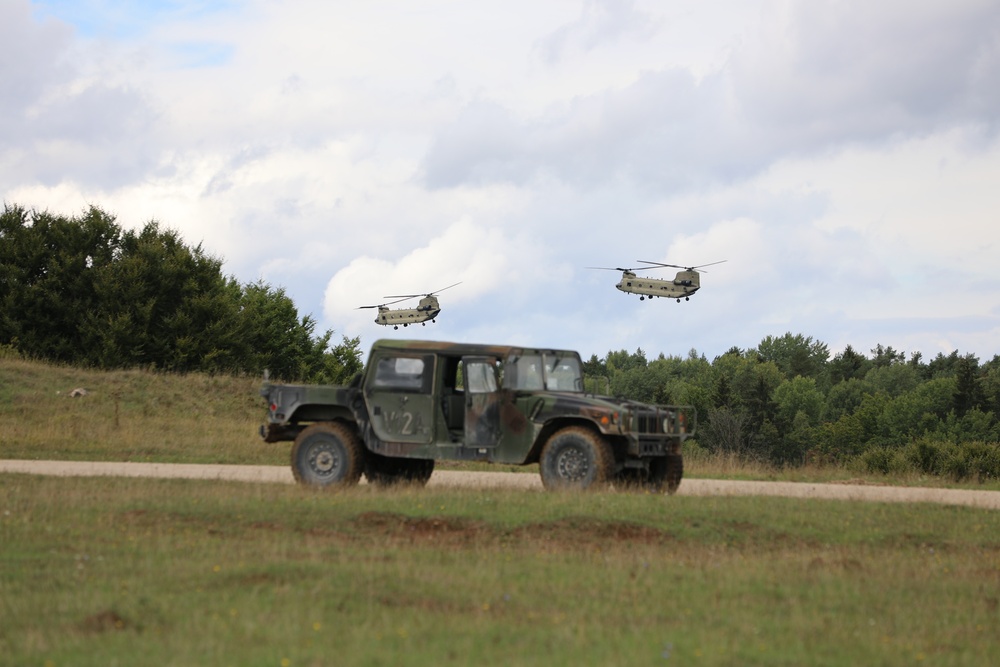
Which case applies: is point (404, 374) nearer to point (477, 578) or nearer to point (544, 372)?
point (544, 372)

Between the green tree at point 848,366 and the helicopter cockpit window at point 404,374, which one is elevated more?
the green tree at point 848,366

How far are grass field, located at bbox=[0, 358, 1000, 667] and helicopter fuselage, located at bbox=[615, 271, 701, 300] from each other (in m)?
65.1

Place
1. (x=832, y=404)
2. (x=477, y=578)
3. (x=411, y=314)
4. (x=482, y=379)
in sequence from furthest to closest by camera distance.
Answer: (x=832, y=404), (x=411, y=314), (x=482, y=379), (x=477, y=578)

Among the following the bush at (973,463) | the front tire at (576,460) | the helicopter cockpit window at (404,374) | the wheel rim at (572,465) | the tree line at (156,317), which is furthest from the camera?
the tree line at (156,317)

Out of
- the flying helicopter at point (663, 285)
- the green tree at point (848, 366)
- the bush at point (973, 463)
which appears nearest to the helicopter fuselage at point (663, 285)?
the flying helicopter at point (663, 285)

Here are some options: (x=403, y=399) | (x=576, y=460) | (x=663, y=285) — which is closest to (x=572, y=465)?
(x=576, y=460)

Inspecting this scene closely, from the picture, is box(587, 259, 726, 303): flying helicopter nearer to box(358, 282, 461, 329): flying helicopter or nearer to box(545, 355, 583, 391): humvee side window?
box(358, 282, 461, 329): flying helicopter

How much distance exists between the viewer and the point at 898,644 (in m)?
8.52

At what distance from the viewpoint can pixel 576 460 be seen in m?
17.1

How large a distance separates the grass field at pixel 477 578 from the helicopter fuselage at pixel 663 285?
65094 mm

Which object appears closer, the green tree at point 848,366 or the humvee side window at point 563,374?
the humvee side window at point 563,374

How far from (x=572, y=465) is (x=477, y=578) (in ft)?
21.3

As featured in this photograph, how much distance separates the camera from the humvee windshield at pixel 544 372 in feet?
58.2

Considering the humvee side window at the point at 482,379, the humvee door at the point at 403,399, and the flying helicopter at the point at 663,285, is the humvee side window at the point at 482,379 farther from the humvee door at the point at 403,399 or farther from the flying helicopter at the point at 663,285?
the flying helicopter at the point at 663,285
